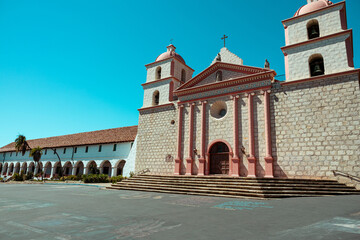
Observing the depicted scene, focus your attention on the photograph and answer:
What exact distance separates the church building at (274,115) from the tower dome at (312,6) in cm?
7

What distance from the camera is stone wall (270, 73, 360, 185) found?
13109 mm

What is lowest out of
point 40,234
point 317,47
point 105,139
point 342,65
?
point 40,234

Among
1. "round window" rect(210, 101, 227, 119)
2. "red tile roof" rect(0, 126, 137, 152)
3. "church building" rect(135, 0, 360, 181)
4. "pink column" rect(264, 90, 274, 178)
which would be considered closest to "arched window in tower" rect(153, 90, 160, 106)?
"church building" rect(135, 0, 360, 181)

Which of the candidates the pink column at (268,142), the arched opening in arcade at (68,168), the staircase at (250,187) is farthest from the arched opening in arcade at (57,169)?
the pink column at (268,142)

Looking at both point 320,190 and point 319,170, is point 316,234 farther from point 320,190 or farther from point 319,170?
point 319,170

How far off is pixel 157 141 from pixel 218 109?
6094 millimetres

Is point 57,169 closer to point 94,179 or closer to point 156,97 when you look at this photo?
point 94,179

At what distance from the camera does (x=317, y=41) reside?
1532 centimetres

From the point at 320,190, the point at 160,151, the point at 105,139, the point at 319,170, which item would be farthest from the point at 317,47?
the point at 105,139

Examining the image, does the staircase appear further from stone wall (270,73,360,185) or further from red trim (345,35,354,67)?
red trim (345,35,354,67)

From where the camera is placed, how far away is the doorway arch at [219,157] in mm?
17188

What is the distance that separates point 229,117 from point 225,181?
545 cm

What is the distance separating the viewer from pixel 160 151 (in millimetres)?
20438

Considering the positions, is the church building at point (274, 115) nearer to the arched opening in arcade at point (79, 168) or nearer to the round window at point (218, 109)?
the round window at point (218, 109)
